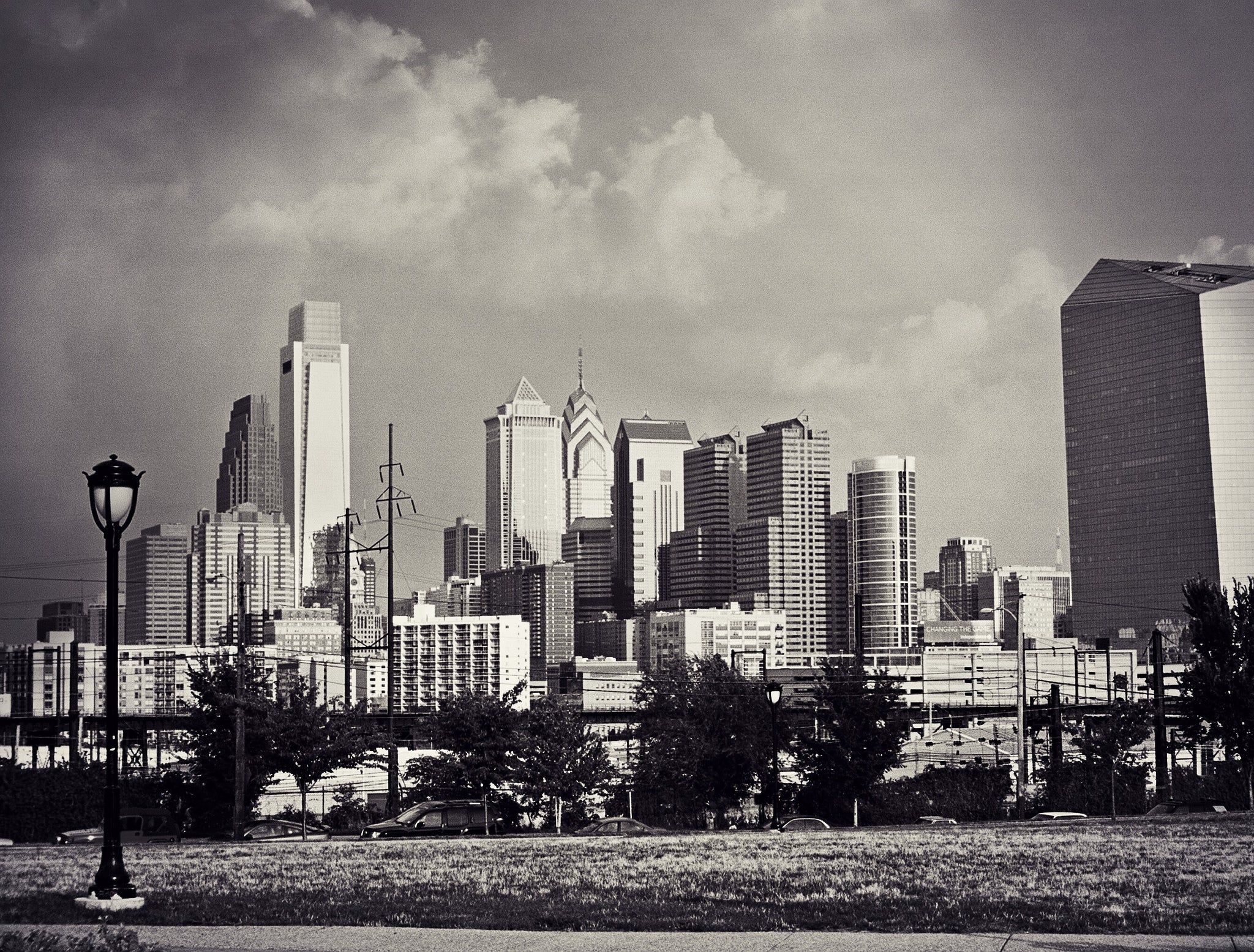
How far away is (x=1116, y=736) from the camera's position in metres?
46.0

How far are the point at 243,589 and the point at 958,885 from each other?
165ft

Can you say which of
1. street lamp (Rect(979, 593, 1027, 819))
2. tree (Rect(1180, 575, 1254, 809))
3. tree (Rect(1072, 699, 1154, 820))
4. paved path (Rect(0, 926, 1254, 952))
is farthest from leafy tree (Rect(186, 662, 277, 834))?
paved path (Rect(0, 926, 1254, 952))

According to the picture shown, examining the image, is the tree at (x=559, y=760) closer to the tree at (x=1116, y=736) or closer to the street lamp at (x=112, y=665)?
the tree at (x=1116, y=736)

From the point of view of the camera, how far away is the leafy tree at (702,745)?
44.0 meters

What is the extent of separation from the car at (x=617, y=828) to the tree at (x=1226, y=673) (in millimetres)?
14428

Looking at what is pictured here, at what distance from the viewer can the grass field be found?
44.9 ft

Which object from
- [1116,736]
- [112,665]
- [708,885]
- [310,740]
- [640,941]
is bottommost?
[1116,736]

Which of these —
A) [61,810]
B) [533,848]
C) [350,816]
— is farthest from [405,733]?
[533,848]

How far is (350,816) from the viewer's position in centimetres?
4450

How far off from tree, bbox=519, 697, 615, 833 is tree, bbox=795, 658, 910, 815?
6.06 metres

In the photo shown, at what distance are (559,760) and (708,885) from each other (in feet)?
85.5

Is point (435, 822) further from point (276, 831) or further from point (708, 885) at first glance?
point (708, 885)

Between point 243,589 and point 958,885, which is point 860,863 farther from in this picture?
point 243,589

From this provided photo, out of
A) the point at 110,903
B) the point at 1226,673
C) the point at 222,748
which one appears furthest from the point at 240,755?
the point at 110,903
